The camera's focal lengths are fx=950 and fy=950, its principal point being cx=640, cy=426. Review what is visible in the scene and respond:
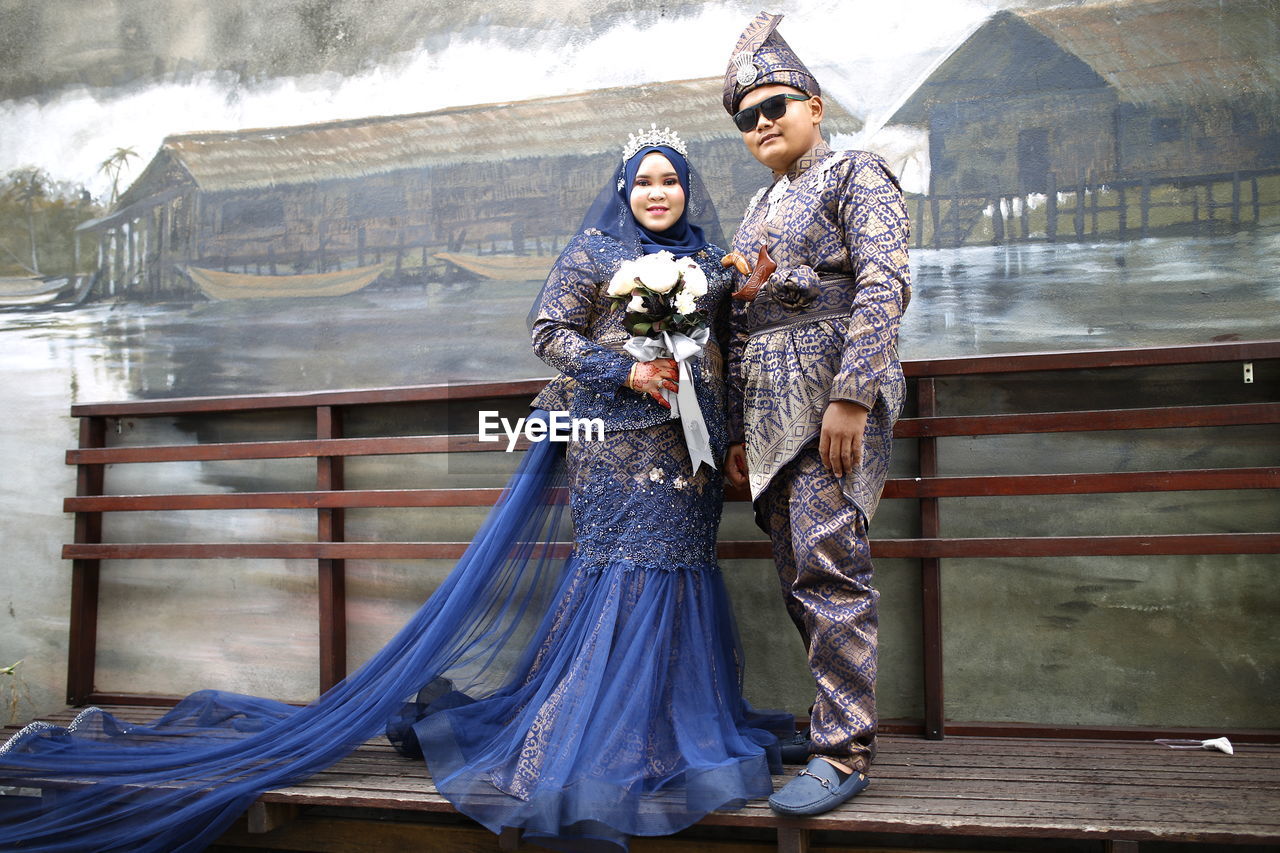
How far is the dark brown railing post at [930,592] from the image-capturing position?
9.38 ft

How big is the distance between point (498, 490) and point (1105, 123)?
7.42ft

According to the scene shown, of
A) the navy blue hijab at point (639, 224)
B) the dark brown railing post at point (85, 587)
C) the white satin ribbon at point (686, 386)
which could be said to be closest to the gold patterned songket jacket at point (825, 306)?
the white satin ribbon at point (686, 386)

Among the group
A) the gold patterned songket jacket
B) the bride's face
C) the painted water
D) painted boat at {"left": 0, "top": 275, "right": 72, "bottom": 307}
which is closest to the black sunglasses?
the gold patterned songket jacket

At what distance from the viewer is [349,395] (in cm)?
340

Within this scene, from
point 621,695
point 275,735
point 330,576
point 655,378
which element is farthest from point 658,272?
point 330,576

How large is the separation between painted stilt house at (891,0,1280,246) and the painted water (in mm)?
96

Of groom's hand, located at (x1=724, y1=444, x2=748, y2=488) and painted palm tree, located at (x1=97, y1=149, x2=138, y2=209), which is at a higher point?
painted palm tree, located at (x1=97, y1=149, x2=138, y2=209)

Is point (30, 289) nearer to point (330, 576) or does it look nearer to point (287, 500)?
point (287, 500)

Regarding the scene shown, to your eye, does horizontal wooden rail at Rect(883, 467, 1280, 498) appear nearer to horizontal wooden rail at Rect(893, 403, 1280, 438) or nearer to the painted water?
horizontal wooden rail at Rect(893, 403, 1280, 438)

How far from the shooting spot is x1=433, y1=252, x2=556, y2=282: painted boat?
3391 millimetres

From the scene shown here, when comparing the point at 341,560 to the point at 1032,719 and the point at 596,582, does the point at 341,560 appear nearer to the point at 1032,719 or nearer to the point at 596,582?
the point at 596,582

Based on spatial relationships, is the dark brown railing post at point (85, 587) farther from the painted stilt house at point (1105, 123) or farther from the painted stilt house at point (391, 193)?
the painted stilt house at point (1105, 123)

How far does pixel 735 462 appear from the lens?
2662mm

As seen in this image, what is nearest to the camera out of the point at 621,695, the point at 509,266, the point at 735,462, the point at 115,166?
the point at 621,695
